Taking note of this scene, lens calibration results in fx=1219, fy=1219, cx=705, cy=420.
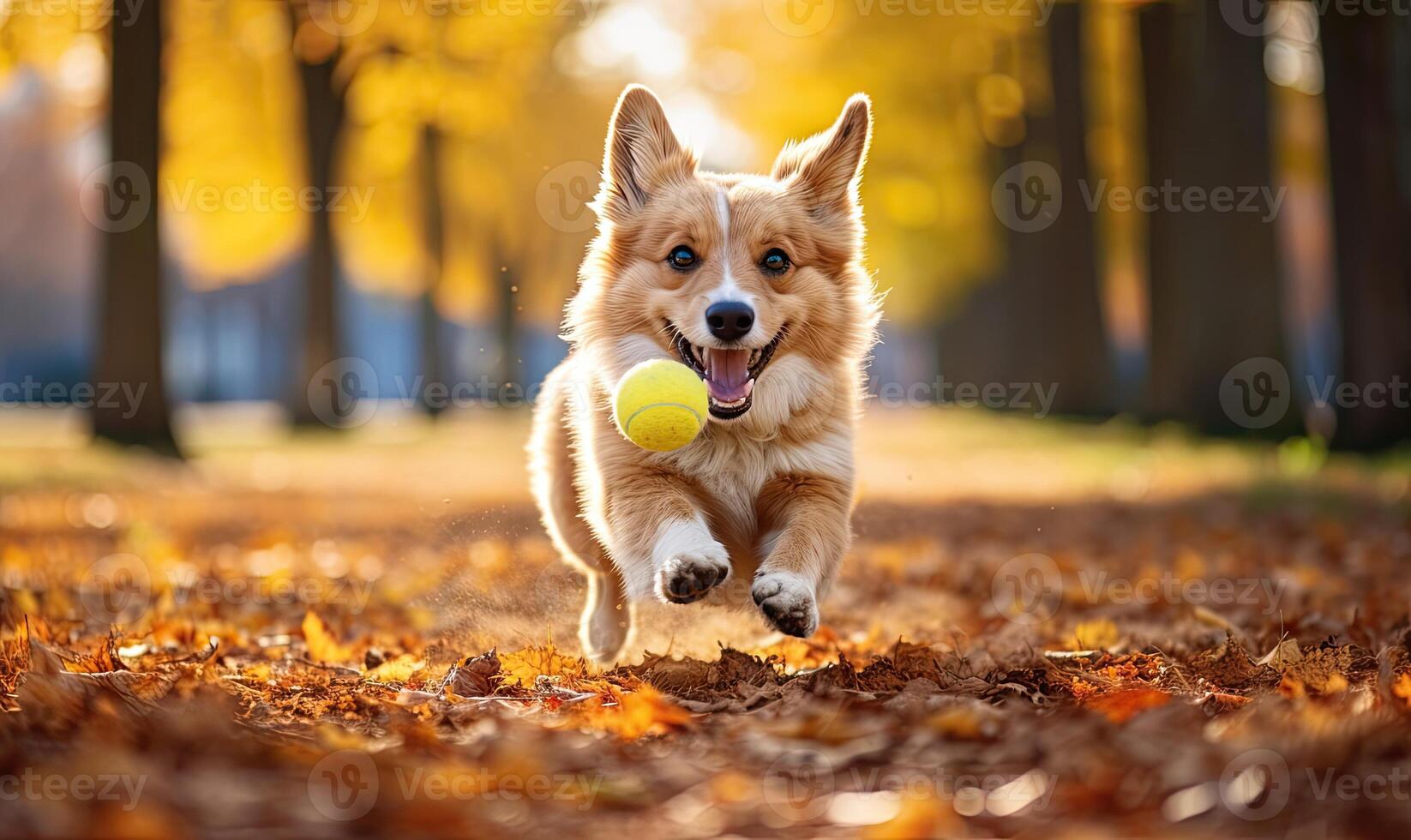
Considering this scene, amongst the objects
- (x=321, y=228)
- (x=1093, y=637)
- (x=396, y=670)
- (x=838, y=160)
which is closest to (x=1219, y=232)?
(x=1093, y=637)

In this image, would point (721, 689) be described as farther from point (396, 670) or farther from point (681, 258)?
point (681, 258)

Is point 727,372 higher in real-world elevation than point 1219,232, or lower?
lower

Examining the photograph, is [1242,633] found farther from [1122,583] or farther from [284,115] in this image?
[284,115]

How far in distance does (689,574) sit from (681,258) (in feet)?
4.14

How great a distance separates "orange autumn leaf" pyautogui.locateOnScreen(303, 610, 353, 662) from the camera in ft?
15.0

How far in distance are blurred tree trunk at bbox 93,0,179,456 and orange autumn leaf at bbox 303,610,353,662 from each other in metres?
9.03

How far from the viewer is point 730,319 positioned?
157 inches

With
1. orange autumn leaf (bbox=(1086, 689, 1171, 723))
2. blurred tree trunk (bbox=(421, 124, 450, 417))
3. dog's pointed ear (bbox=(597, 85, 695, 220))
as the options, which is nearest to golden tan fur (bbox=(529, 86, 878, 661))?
dog's pointed ear (bbox=(597, 85, 695, 220))

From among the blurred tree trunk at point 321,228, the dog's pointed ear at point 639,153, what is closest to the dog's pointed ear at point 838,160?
the dog's pointed ear at point 639,153

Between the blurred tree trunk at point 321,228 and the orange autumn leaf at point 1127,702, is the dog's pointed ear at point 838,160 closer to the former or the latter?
the orange autumn leaf at point 1127,702

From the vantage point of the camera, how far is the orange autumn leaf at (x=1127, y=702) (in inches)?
119

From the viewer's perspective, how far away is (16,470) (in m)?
11.4

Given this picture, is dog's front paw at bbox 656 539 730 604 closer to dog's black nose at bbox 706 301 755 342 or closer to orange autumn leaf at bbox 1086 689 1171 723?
dog's black nose at bbox 706 301 755 342

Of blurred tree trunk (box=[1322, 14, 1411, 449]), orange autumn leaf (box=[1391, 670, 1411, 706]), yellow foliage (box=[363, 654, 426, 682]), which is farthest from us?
blurred tree trunk (box=[1322, 14, 1411, 449])
